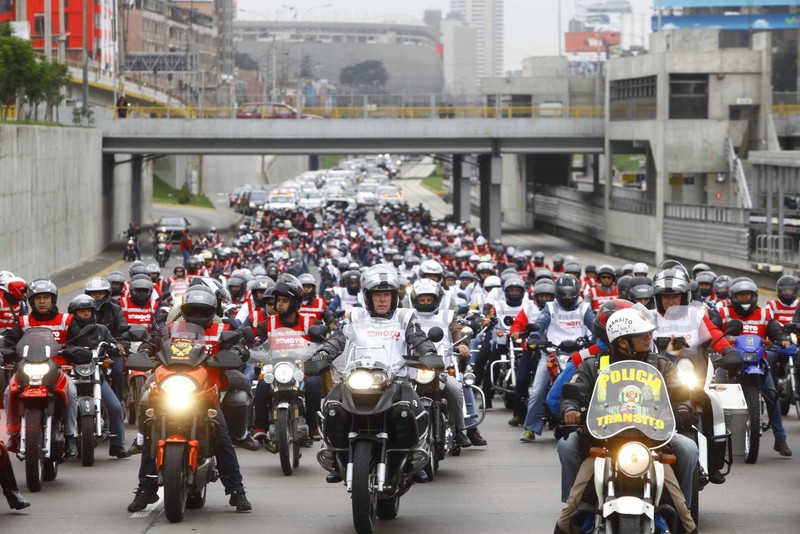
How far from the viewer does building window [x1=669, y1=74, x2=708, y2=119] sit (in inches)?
2581

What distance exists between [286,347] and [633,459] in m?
5.87

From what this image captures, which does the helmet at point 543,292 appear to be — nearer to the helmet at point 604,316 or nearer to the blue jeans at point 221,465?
the blue jeans at point 221,465

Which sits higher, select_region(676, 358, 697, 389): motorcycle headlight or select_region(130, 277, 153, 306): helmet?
select_region(676, 358, 697, 389): motorcycle headlight

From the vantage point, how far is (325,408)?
35.1ft

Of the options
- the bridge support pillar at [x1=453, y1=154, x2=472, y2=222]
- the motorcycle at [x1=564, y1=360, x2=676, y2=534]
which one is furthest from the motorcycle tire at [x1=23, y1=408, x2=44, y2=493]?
the bridge support pillar at [x1=453, y1=154, x2=472, y2=222]

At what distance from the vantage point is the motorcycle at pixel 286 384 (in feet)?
44.2

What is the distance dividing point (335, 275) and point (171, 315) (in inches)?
831

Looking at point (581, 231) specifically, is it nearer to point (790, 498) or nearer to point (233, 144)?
point (233, 144)

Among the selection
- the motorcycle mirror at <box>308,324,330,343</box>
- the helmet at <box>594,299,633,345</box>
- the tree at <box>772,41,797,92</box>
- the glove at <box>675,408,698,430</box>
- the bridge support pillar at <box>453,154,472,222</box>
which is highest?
the tree at <box>772,41,797,92</box>

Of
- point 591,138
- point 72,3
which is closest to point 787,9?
point 72,3

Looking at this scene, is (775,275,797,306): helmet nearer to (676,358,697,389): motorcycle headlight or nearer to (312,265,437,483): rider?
(676,358,697,389): motorcycle headlight

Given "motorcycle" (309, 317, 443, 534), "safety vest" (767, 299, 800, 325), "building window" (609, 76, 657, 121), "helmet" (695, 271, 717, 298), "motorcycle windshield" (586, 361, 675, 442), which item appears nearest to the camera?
"motorcycle windshield" (586, 361, 675, 442)

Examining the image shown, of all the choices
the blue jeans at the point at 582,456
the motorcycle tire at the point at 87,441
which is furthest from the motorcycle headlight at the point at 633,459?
the motorcycle tire at the point at 87,441

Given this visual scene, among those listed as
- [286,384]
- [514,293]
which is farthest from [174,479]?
[514,293]
